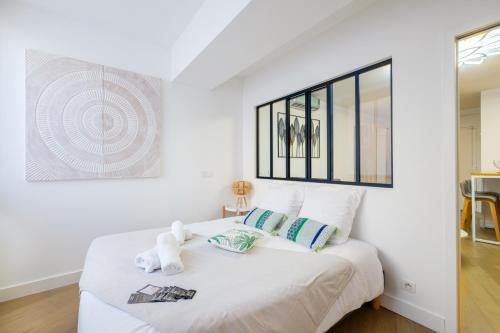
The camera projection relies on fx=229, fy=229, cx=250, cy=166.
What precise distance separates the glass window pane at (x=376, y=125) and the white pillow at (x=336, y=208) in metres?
0.23

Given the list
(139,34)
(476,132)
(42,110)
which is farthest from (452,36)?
(476,132)

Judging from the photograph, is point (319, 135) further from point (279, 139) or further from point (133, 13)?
point (133, 13)

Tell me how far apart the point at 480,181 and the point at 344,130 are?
153 inches

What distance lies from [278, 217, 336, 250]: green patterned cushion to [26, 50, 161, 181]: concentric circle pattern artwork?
70.8 inches

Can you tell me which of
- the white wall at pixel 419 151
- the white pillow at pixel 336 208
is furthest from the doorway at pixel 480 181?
the white pillow at pixel 336 208

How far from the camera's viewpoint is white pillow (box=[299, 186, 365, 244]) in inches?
78.9

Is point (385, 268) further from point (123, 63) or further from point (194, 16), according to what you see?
point (123, 63)

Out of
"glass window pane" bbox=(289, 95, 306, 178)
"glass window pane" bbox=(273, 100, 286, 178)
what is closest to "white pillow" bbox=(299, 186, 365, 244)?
"glass window pane" bbox=(289, 95, 306, 178)

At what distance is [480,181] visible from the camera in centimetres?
432

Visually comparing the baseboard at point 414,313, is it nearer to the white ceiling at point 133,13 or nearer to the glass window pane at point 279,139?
the glass window pane at point 279,139

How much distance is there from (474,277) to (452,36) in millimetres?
2444

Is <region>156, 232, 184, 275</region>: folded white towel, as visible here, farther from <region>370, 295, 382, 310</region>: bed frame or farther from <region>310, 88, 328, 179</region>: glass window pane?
<region>310, 88, 328, 179</region>: glass window pane

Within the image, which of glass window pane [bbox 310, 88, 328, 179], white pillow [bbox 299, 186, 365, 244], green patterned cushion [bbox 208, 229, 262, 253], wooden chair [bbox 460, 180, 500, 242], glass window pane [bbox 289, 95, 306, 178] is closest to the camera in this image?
green patterned cushion [bbox 208, 229, 262, 253]

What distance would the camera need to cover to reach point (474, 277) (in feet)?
7.98
